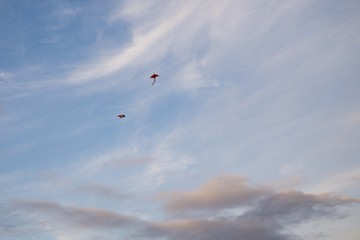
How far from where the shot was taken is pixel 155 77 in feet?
194

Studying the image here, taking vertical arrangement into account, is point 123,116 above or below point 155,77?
below

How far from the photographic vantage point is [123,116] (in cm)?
5812

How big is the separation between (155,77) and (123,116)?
1382 centimetres
